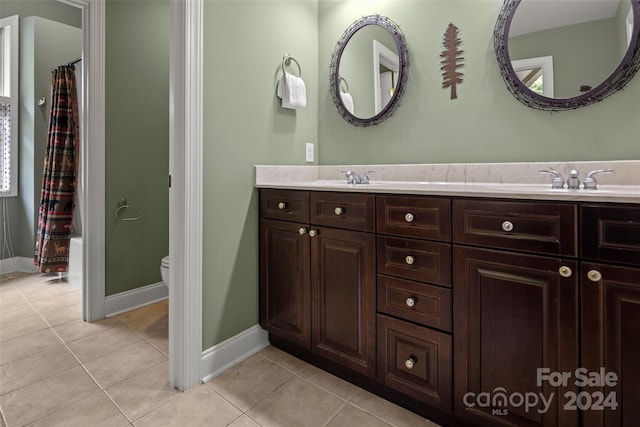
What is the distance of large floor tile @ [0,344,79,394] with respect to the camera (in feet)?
5.12

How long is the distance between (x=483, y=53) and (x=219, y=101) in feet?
4.26

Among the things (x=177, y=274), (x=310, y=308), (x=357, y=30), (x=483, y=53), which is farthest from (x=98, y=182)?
(x=483, y=53)

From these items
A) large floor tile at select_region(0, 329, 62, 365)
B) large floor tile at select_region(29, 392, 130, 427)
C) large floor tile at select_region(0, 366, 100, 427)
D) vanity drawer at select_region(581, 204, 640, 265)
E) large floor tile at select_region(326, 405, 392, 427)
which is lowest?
large floor tile at select_region(326, 405, 392, 427)

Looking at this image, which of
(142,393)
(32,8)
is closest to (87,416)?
(142,393)

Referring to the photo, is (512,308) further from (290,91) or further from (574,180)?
(290,91)

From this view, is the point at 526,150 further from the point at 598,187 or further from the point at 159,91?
the point at 159,91

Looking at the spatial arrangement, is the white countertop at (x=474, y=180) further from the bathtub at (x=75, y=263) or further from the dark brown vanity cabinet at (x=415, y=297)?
the bathtub at (x=75, y=263)

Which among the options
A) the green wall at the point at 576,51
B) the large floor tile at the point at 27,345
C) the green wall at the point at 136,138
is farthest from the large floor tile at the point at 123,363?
the green wall at the point at 576,51

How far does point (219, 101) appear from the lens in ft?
5.39

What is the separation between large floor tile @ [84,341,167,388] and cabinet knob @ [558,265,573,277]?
1827 millimetres

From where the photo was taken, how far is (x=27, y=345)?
1.91m

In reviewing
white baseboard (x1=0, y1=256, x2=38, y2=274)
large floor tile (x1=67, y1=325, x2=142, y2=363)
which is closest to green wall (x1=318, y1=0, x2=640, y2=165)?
large floor tile (x1=67, y1=325, x2=142, y2=363)

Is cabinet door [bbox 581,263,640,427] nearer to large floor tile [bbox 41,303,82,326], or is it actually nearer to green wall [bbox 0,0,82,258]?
large floor tile [bbox 41,303,82,326]

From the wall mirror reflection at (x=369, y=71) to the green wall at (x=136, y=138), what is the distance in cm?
138
